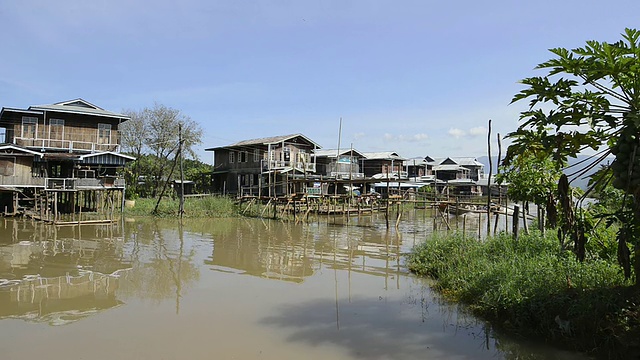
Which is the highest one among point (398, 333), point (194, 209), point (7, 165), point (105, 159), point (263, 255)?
point (105, 159)

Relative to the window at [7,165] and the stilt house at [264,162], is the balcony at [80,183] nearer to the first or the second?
the window at [7,165]

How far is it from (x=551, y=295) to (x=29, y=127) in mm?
30788

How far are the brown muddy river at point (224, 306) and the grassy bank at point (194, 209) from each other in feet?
34.7

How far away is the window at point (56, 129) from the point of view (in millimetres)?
28192

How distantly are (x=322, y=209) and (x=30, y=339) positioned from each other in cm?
2413

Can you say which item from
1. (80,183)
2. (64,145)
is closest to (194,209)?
(80,183)

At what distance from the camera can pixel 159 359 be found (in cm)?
639

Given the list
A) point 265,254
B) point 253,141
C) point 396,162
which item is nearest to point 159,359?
point 265,254

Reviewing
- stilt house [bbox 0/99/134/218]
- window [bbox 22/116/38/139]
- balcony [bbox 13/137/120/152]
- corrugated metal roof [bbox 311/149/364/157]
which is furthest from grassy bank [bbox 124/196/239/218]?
corrugated metal roof [bbox 311/149/364/157]

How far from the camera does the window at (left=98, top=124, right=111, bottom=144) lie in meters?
29.8

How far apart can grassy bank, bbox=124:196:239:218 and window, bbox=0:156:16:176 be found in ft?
21.8

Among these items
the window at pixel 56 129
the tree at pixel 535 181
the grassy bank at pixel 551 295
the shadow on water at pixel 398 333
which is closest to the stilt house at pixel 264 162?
the window at pixel 56 129

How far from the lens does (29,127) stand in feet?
90.3

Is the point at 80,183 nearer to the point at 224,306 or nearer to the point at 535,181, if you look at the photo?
the point at 224,306
